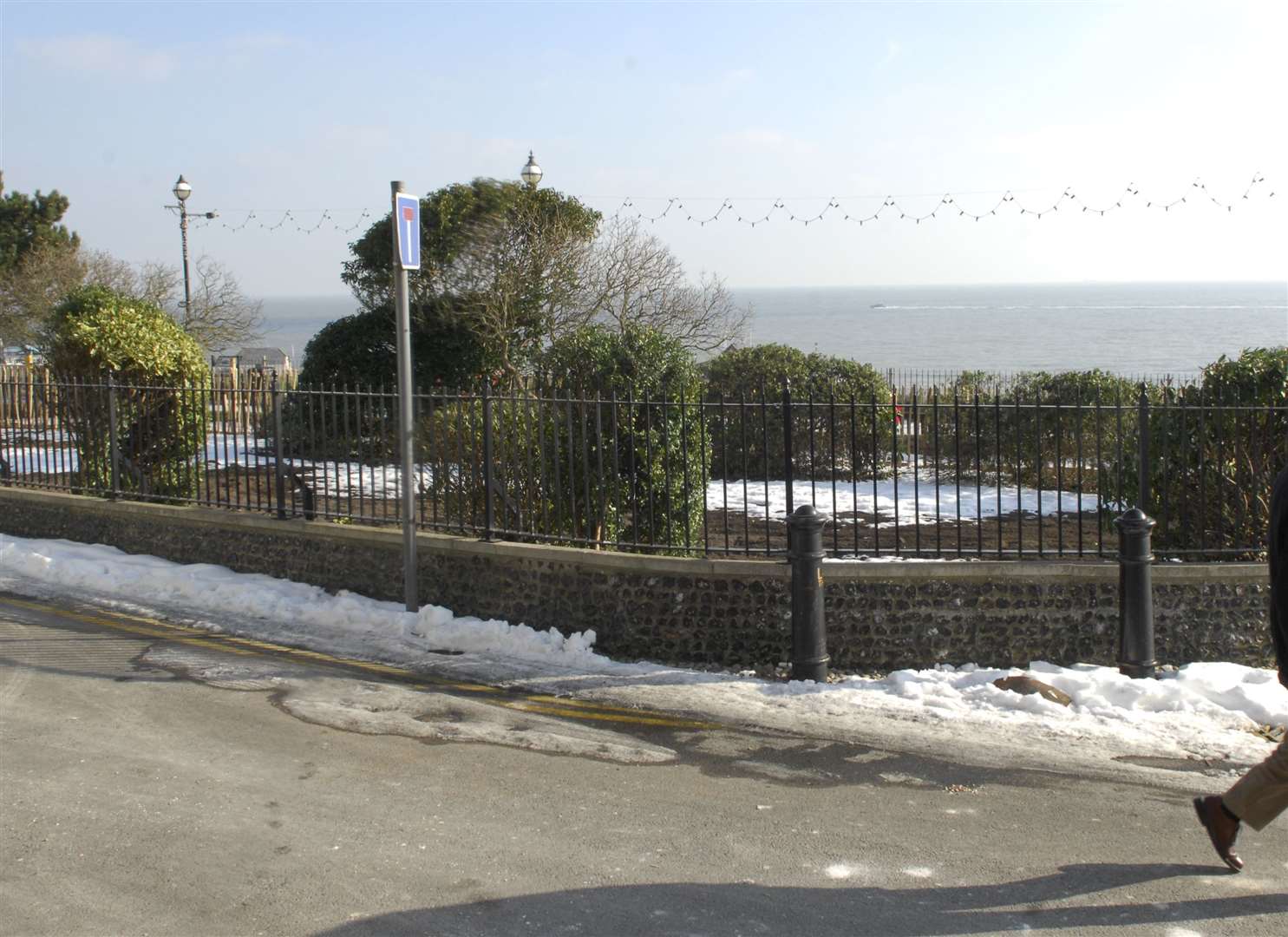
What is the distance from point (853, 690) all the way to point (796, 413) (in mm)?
11113

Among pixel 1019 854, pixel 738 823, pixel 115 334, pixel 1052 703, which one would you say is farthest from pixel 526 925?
pixel 115 334

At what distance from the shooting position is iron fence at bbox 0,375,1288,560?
9.26m

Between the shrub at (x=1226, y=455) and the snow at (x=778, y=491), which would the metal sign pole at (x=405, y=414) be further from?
the shrub at (x=1226, y=455)

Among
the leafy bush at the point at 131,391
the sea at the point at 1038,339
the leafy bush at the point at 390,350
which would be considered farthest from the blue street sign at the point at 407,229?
the sea at the point at 1038,339

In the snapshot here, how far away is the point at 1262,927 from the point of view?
475 centimetres

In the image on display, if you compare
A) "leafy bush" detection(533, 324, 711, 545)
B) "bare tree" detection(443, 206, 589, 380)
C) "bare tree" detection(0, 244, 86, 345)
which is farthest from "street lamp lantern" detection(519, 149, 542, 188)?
"bare tree" detection(0, 244, 86, 345)

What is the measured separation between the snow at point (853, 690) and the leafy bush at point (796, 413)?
28.6ft

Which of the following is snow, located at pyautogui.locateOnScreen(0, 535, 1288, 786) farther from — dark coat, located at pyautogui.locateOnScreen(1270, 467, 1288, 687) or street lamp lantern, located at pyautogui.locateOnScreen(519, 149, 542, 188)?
street lamp lantern, located at pyautogui.locateOnScreen(519, 149, 542, 188)

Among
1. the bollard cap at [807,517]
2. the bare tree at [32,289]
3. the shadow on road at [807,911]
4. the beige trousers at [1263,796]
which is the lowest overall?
the shadow on road at [807,911]

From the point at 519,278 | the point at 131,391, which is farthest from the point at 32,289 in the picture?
the point at 131,391

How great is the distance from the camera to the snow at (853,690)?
7051 mm

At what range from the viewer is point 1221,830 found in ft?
17.2

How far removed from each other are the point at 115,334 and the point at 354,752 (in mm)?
9773

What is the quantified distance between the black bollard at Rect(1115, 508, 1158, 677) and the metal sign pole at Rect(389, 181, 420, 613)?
5.08 m
